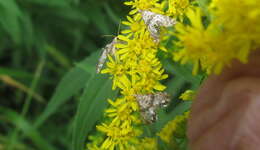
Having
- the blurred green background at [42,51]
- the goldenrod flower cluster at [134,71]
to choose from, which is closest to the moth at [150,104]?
the goldenrod flower cluster at [134,71]

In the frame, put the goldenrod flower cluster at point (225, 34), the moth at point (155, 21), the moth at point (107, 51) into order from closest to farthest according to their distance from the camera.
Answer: the goldenrod flower cluster at point (225, 34) → the moth at point (155, 21) → the moth at point (107, 51)

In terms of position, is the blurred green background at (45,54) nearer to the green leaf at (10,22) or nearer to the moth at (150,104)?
the green leaf at (10,22)

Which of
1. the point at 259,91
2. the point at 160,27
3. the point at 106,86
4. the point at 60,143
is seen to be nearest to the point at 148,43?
the point at 160,27

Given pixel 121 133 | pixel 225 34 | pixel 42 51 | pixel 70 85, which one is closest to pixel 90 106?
pixel 121 133

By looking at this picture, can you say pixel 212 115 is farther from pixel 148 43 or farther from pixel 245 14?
pixel 148 43

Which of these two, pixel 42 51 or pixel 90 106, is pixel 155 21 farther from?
pixel 42 51

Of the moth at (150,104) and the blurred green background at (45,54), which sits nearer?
the moth at (150,104)
